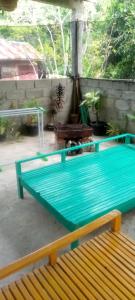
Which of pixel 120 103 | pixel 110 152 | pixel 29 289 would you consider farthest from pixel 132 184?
pixel 120 103

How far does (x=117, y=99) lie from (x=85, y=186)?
10.1 feet

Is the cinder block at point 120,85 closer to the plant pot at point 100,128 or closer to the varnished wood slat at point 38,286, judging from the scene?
the plant pot at point 100,128

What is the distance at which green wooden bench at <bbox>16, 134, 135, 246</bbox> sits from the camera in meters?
2.19

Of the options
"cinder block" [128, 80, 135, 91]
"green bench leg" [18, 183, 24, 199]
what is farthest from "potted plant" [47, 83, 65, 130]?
"green bench leg" [18, 183, 24, 199]

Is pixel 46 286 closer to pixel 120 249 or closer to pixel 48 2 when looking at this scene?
pixel 120 249

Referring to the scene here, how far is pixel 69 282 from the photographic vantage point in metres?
1.42

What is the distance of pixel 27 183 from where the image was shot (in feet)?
8.85

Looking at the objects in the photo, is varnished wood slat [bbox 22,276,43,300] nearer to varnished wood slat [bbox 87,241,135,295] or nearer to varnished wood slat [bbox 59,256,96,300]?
varnished wood slat [bbox 59,256,96,300]

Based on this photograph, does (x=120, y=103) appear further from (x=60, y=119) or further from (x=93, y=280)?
(x=93, y=280)

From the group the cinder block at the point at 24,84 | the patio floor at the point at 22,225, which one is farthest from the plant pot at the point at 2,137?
the patio floor at the point at 22,225

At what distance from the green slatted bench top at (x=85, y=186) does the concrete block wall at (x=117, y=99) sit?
1790 mm

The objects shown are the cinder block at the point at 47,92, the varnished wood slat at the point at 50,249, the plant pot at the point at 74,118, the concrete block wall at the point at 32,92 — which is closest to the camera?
the varnished wood slat at the point at 50,249

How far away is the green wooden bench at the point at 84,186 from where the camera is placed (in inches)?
86.2

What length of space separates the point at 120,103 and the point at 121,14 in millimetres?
1982
